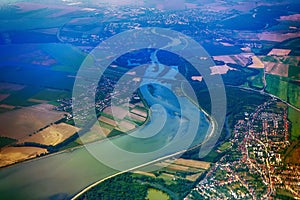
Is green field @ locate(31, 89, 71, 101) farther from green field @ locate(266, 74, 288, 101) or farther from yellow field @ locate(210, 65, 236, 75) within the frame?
green field @ locate(266, 74, 288, 101)

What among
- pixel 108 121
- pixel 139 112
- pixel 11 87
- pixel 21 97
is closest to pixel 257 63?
pixel 139 112

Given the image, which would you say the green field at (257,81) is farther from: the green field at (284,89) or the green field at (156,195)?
the green field at (156,195)

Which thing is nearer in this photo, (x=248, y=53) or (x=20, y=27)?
(x=248, y=53)

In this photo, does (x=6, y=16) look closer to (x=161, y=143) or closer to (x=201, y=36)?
(x=201, y=36)

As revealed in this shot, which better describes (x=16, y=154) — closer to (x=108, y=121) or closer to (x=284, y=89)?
(x=108, y=121)

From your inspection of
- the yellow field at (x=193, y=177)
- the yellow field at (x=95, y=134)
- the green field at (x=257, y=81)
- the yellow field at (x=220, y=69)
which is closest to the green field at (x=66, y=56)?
the yellow field at (x=220, y=69)

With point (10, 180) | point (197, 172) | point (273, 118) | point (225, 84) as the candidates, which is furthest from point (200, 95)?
point (10, 180)

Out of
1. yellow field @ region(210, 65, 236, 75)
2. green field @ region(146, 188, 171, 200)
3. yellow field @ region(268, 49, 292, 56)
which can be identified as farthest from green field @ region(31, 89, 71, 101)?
yellow field @ region(268, 49, 292, 56)
